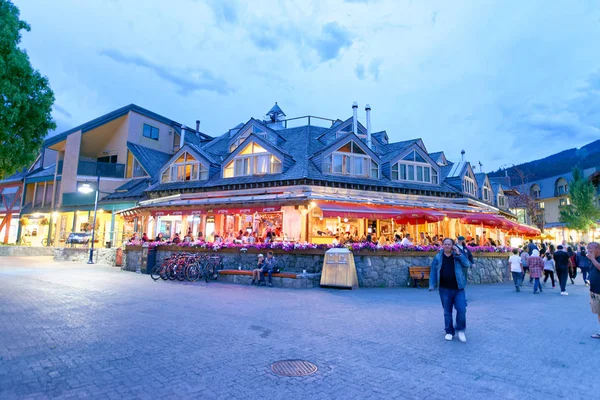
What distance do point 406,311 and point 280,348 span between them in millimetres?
4740

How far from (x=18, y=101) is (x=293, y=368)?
42.0 feet

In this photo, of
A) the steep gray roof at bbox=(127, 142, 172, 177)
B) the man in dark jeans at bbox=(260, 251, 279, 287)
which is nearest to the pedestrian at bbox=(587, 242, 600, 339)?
the man in dark jeans at bbox=(260, 251, 279, 287)

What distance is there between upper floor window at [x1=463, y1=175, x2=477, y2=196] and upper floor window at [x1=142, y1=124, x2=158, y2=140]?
2886 cm

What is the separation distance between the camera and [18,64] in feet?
38.2

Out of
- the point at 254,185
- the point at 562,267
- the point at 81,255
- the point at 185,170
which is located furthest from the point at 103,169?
the point at 562,267

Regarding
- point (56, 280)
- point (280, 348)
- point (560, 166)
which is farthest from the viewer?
point (560, 166)

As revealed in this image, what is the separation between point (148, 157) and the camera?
32.5 m

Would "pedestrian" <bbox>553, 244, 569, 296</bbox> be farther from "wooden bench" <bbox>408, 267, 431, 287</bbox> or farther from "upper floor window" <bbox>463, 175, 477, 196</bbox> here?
"upper floor window" <bbox>463, 175, 477, 196</bbox>

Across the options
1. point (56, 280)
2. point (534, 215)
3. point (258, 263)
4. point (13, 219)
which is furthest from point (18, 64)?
point (534, 215)

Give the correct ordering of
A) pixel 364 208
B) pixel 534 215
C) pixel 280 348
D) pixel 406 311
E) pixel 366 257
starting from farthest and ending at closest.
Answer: pixel 534 215 < pixel 364 208 < pixel 366 257 < pixel 406 311 < pixel 280 348

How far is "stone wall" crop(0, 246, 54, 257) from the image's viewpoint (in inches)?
1092

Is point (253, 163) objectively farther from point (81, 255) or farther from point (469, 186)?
point (469, 186)

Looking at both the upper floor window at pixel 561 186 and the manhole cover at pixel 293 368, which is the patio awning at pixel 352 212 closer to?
the manhole cover at pixel 293 368

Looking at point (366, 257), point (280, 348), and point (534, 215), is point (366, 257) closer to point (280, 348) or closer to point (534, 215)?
point (280, 348)
